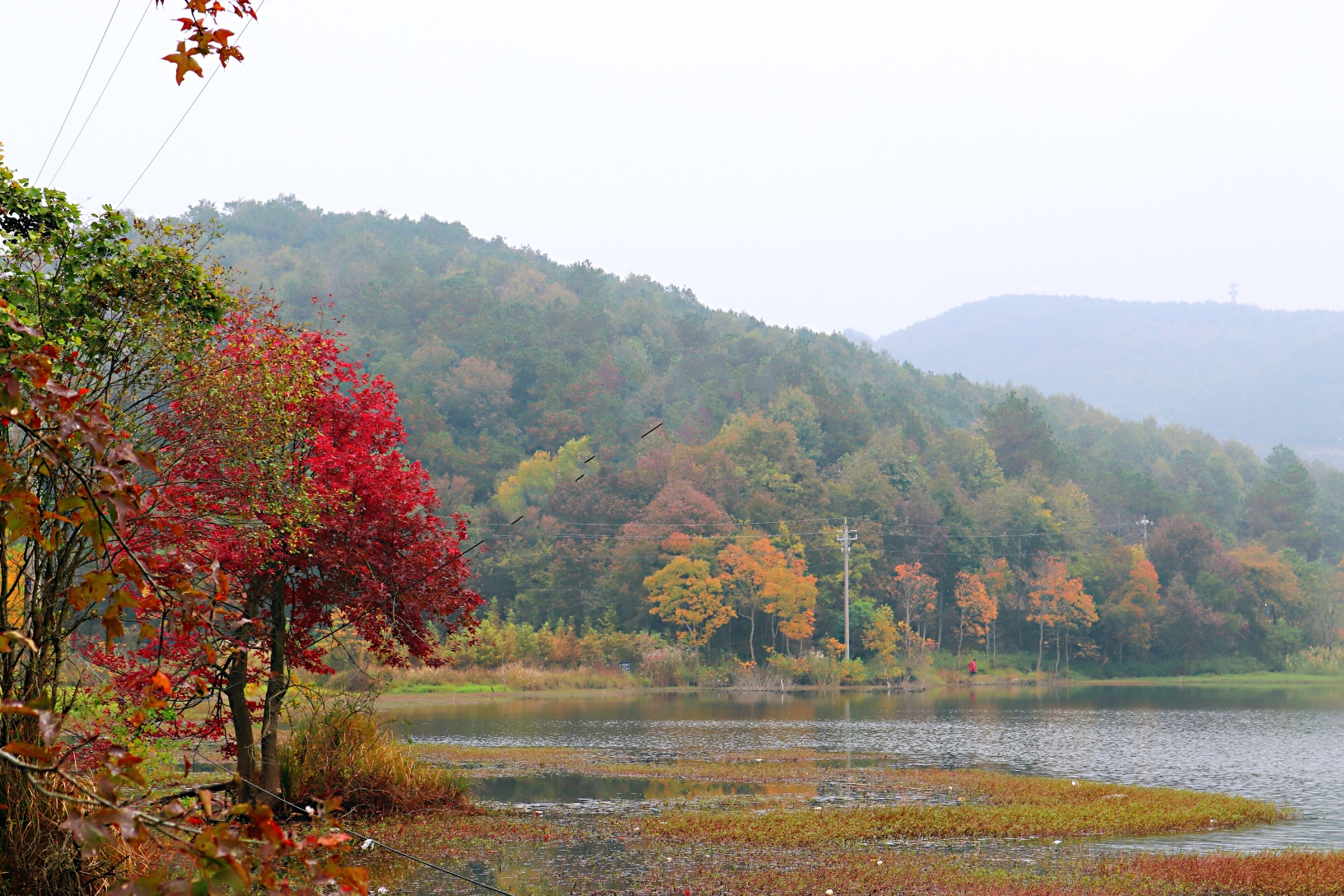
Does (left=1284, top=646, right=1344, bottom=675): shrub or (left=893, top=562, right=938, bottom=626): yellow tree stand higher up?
(left=893, top=562, right=938, bottom=626): yellow tree

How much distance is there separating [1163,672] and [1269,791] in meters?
64.7

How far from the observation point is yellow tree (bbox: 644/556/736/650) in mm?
65250

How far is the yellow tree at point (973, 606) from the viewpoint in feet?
256

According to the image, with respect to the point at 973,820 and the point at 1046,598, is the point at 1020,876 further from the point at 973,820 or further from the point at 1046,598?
the point at 1046,598

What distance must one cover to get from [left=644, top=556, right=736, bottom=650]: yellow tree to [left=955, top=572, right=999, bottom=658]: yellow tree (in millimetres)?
20220

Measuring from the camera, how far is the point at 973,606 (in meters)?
78.3

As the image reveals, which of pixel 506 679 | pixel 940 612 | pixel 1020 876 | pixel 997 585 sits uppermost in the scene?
pixel 997 585

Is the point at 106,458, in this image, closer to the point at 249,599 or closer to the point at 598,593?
the point at 249,599

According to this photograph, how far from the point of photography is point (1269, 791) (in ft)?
71.7

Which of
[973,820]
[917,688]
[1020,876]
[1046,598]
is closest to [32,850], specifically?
[1020,876]

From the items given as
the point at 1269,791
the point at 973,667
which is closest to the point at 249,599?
the point at 1269,791

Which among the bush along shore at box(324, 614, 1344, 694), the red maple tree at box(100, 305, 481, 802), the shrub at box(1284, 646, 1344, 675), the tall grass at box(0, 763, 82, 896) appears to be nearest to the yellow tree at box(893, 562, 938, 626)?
the bush along shore at box(324, 614, 1344, 694)

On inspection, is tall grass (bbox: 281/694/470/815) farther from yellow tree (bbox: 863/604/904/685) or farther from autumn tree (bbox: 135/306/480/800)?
yellow tree (bbox: 863/604/904/685)

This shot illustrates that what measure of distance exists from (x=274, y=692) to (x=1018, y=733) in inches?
1007
